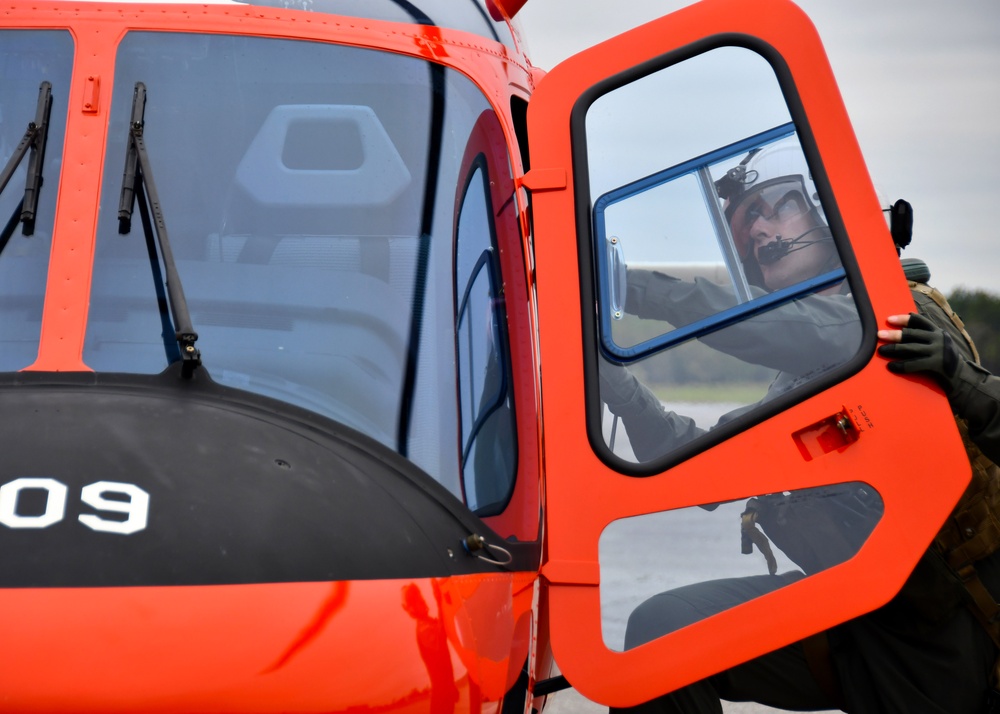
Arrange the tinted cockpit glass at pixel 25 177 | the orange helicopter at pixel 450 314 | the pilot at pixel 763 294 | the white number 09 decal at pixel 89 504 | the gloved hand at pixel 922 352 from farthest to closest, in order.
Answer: the pilot at pixel 763 294 → the gloved hand at pixel 922 352 → the tinted cockpit glass at pixel 25 177 → the orange helicopter at pixel 450 314 → the white number 09 decal at pixel 89 504

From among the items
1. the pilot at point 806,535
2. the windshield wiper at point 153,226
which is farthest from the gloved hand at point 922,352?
the windshield wiper at point 153,226

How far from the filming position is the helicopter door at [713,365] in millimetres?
2475

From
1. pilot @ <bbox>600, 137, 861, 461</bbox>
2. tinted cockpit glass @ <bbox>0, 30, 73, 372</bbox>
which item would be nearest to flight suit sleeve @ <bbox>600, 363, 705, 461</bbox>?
pilot @ <bbox>600, 137, 861, 461</bbox>

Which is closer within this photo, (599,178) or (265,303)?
(265,303)

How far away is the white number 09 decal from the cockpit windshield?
0.38 meters

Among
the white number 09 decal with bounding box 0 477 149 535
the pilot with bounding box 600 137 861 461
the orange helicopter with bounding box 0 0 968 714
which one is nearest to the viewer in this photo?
A: the white number 09 decal with bounding box 0 477 149 535

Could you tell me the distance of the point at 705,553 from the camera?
8.65 feet

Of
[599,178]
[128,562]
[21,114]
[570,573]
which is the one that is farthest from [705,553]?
[21,114]

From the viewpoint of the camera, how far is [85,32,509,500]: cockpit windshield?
7.61 ft

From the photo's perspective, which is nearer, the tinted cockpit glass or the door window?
the tinted cockpit glass

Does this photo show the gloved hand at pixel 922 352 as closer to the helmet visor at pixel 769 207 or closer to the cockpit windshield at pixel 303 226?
the helmet visor at pixel 769 207

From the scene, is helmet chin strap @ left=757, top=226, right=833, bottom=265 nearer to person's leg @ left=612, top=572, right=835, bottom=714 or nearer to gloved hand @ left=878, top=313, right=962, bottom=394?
gloved hand @ left=878, top=313, right=962, bottom=394

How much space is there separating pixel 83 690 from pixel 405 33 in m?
1.69

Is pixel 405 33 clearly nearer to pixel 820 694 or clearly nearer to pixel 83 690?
pixel 83 690
